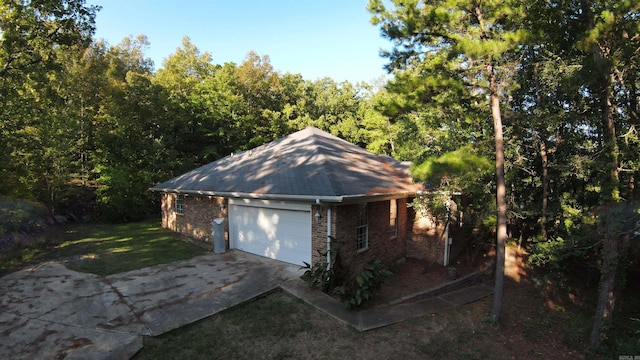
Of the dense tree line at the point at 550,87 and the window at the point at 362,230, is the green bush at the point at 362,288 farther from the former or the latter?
the dense tree line at the point at 550,87

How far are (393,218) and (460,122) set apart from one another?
3.95 m

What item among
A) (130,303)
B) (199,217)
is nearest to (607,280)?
(130,303)

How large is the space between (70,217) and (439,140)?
2077 centimetres

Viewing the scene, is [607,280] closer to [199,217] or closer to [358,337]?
[358,337]

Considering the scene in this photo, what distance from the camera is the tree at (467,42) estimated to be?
6488mm

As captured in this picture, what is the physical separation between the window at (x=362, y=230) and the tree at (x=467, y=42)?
3653mm

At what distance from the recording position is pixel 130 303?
6941 mm

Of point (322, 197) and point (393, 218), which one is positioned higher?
point (322, 197)

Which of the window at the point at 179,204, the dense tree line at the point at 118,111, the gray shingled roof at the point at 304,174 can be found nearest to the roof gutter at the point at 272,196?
the gray shingled roof at the point at 304,174

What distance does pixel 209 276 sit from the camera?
8.80 m

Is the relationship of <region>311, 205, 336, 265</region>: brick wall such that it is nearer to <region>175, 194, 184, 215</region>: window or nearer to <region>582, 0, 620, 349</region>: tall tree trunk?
<region>582, 0, 620, 349</region>: tall tree trunk

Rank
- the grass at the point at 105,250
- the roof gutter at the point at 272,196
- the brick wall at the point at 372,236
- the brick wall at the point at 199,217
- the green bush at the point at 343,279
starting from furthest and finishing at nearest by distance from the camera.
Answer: the brick wall at the point at 199,217
the grass at the point at 105,250
the brick wall at the point at 372,236
the roof gutter at the point at 272,196
the green bush at the point at 343,279

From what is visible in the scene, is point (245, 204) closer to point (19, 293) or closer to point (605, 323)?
point (19, 293)

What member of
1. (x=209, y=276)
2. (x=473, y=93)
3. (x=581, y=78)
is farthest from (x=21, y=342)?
(x=581, y=78)
